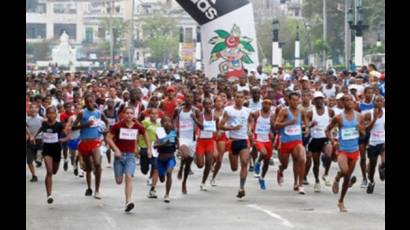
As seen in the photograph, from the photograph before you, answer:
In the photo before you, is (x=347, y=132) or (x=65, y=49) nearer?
(x=347, y=132)

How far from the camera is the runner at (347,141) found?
50.9 feet

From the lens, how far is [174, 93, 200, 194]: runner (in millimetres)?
18109

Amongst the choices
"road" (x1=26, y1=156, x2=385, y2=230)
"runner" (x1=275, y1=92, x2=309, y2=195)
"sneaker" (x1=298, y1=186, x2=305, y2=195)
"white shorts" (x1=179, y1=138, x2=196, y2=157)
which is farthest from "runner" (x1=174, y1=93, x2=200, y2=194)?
"sneaker" (x1=298, y1=186, x2=305, y2=195)

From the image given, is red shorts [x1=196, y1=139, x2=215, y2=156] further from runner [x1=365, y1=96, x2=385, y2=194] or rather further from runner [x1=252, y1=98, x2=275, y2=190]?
runner [x1=365, y1=96, x2=385, y2=194]

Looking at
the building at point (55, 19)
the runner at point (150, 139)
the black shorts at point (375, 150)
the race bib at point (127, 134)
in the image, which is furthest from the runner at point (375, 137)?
the building at point (55, 19)

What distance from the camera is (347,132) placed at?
51.8 feet

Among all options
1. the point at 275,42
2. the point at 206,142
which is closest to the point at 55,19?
the point at 275,42

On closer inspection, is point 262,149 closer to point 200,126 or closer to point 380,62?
point 200,126

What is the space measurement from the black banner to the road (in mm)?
14653

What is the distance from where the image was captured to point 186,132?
1841 centimetres

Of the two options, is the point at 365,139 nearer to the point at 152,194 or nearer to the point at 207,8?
the point at 152,194

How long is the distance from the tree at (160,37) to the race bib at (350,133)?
105544mm
